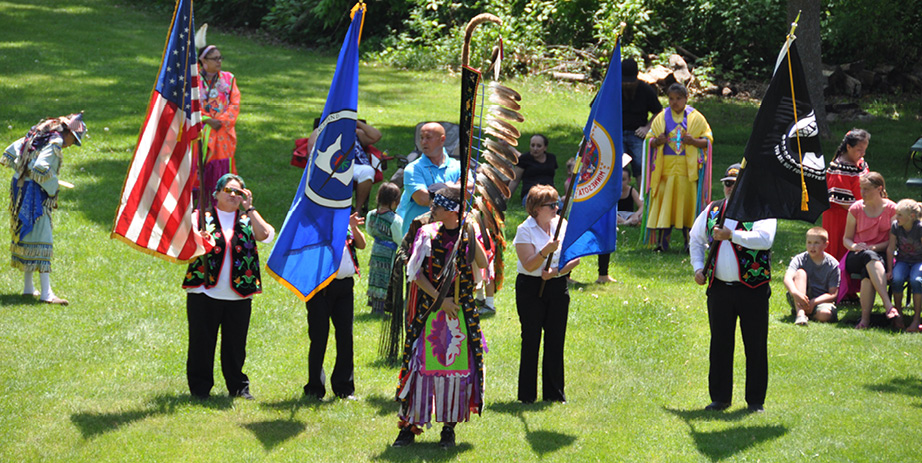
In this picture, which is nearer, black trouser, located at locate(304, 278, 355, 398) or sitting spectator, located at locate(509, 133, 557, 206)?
black trouser, located at locate(304, 278, 355, 398)

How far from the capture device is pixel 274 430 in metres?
6.90

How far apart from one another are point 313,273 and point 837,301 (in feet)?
21.0

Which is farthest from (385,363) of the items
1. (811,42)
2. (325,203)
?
(811,42)

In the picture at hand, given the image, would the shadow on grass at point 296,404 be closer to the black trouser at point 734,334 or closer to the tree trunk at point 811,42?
the black trouser at point 734,334

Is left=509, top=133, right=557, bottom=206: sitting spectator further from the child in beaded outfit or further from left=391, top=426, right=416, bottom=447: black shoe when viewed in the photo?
left=391, top=426, right=416, bottom=447: black shoe

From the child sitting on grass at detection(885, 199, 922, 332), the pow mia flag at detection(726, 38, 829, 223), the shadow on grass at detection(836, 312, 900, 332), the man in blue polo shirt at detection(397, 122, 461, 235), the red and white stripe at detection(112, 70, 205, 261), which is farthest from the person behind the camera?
the shadow on grass at detection(836, 312, 900, 332)

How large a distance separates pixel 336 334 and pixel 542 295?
1652 millimetres

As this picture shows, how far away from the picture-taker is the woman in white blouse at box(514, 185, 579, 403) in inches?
282

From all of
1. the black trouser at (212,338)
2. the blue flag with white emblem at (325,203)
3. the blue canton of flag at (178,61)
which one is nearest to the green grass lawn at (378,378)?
the black trouser at (212,338)

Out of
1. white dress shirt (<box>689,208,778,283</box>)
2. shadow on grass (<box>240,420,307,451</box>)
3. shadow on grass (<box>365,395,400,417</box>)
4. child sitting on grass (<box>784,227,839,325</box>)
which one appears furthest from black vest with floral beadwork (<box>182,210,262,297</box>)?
child sitting on grass (<box>784,227,839,325</box>)

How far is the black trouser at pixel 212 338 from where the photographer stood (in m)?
7.22

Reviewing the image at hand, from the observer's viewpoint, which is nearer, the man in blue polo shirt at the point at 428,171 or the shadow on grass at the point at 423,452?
the shadow on grass at the point at 423,452

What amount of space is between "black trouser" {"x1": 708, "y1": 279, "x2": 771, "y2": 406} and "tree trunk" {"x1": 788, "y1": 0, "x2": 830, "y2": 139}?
41.8 feet

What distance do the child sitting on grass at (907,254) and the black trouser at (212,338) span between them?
681 centimetres
